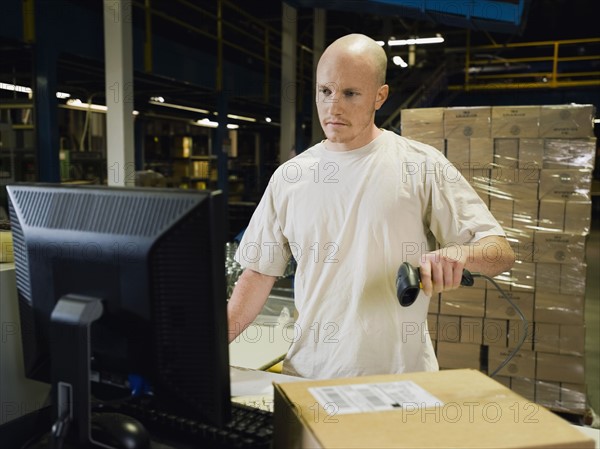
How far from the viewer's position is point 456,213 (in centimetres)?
156

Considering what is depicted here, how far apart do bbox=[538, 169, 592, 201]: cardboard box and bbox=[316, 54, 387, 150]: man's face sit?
2203 mm

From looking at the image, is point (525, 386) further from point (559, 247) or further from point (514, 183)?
point (514, 183)

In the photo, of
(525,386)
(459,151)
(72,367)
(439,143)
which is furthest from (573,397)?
(72,367)

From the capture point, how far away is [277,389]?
102 cm

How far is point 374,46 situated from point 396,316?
81 cm

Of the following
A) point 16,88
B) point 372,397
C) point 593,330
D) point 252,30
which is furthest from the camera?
point 252,30

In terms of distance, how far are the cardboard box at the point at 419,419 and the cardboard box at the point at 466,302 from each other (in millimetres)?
2689

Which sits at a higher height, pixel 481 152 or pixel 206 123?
pixel 206 123

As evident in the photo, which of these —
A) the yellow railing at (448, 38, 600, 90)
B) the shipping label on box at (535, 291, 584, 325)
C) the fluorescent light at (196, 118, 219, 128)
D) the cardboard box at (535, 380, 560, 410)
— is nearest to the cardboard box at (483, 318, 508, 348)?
the shipping label on box at (535, 291, 584, 325)

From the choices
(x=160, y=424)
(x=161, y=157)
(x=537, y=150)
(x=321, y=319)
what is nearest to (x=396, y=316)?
(x=321, y=319)

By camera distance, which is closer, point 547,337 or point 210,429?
point 210,429

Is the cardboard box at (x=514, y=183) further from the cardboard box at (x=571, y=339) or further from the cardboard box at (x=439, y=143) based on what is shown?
the cardboard box at (x=571, y=339)

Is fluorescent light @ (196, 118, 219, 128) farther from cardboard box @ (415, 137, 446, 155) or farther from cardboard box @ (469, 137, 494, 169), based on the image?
cardboard box @ (469, 137, 494, 169)

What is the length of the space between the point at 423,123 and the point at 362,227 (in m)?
2.24
